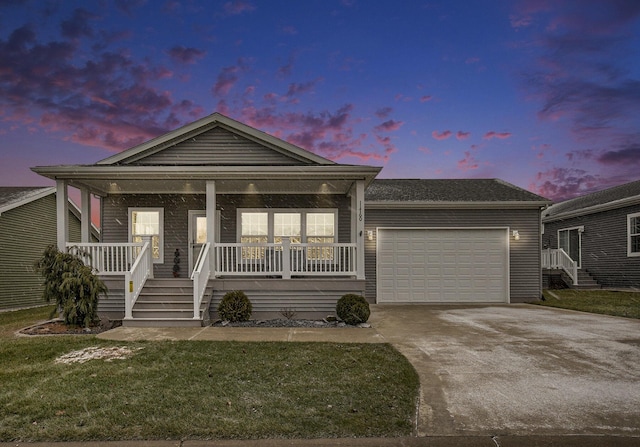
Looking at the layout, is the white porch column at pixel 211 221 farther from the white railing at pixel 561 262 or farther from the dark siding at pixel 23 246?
the white railing at pixel 561 262

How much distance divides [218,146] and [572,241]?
17.2 metres

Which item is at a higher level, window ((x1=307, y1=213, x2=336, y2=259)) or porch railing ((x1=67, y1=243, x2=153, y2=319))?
window ((x1=307, y1=213, x2=336, y2=259))

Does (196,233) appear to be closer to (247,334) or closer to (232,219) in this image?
(232,219)

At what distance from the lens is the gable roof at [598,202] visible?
16189 millimetres

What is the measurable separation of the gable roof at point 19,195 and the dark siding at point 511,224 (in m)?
12.7

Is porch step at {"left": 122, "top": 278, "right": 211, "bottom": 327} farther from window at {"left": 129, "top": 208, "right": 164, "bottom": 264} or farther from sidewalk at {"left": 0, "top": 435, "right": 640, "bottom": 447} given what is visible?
sidewalk at {"left": 0, "top": 435, "right": 640, "bottom": 447}

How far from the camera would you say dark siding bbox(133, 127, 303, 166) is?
11.7m

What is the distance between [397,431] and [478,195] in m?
12.6

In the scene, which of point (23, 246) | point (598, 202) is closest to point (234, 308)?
point (23, 246)

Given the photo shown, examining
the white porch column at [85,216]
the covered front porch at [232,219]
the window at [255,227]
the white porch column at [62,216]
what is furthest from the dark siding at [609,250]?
the white porch column at [62,216]

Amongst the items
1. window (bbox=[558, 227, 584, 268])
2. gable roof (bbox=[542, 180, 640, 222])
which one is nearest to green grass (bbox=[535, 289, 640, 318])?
window (bbox=[558, 227, 584, 268])

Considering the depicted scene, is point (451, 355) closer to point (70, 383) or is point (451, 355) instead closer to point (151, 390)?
point (151, 390)

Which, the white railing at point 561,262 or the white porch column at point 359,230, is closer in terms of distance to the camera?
the white porch column at point 359,230

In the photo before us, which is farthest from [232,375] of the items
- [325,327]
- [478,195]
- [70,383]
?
[478,195]
